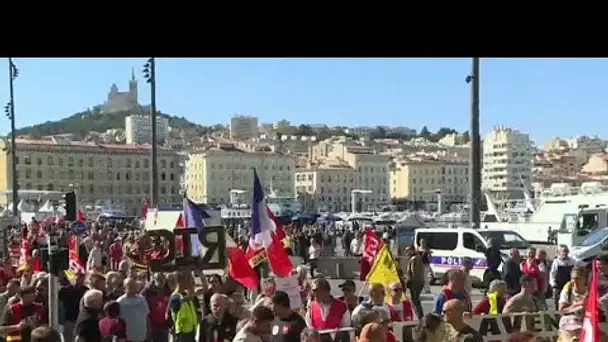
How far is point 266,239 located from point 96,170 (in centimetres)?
15051

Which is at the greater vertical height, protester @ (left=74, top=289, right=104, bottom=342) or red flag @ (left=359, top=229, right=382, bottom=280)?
protester @ (left=74, top=289, right=104, bottom=342)

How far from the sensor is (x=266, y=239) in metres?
11.4

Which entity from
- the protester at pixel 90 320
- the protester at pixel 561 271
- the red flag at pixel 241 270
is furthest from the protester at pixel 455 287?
the protester at pixel 561 271

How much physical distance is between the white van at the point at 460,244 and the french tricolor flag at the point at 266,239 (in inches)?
444

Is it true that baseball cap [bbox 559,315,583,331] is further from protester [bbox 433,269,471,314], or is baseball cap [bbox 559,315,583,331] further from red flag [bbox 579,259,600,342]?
Result: protester [bbox 433,269,471,314]

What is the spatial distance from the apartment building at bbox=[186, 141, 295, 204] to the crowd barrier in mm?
157031

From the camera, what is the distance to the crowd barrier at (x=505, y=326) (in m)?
7.88

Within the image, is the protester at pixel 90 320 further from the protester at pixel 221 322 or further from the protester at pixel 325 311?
the protester at pixel 325 311

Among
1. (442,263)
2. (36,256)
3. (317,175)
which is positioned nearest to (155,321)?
(36,256)

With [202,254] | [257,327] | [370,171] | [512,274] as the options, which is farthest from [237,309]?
[370,171]

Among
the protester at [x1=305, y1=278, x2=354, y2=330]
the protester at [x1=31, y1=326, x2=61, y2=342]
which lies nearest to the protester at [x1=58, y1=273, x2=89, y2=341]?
the protester at [x1=305, y1=278, x2=354, y2=330]

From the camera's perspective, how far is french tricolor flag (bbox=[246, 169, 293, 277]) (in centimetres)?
1113
